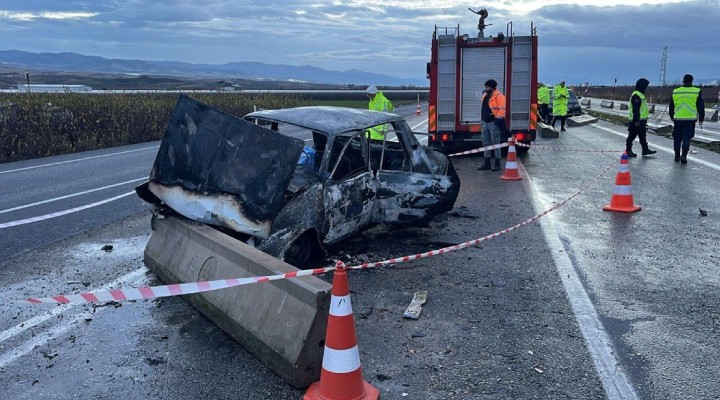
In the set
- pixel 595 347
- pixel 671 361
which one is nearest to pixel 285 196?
pixel 595 347

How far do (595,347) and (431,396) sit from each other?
1417 millimetres

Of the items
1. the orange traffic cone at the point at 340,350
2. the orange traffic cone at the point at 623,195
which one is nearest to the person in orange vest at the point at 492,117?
the orange traffic cone at the point at 623,195

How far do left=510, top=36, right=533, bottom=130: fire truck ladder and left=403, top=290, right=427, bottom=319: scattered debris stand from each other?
415 inches

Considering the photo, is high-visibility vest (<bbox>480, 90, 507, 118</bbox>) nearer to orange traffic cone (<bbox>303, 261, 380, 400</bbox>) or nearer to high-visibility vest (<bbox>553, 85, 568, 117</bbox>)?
orange traffic cone (<bbox>303, 261, 380, 400</bbox>)

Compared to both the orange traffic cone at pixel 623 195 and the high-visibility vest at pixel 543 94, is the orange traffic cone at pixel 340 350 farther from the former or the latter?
the high-visibility vest at pixel 543 94

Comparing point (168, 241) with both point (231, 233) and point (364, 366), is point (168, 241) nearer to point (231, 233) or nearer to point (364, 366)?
point (231, 233)

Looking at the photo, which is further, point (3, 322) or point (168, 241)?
point (168, 241)

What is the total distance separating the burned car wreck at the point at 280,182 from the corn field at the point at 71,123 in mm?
11695

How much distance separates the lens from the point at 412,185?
702cm

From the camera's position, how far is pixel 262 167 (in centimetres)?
510

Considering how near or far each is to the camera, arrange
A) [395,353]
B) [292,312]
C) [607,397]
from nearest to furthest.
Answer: [607,397], [292,312], [395,353]

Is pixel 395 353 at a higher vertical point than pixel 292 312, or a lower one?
lower

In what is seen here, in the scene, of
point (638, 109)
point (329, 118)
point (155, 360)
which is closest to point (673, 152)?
point (638, 109)

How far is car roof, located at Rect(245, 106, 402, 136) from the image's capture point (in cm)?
630
